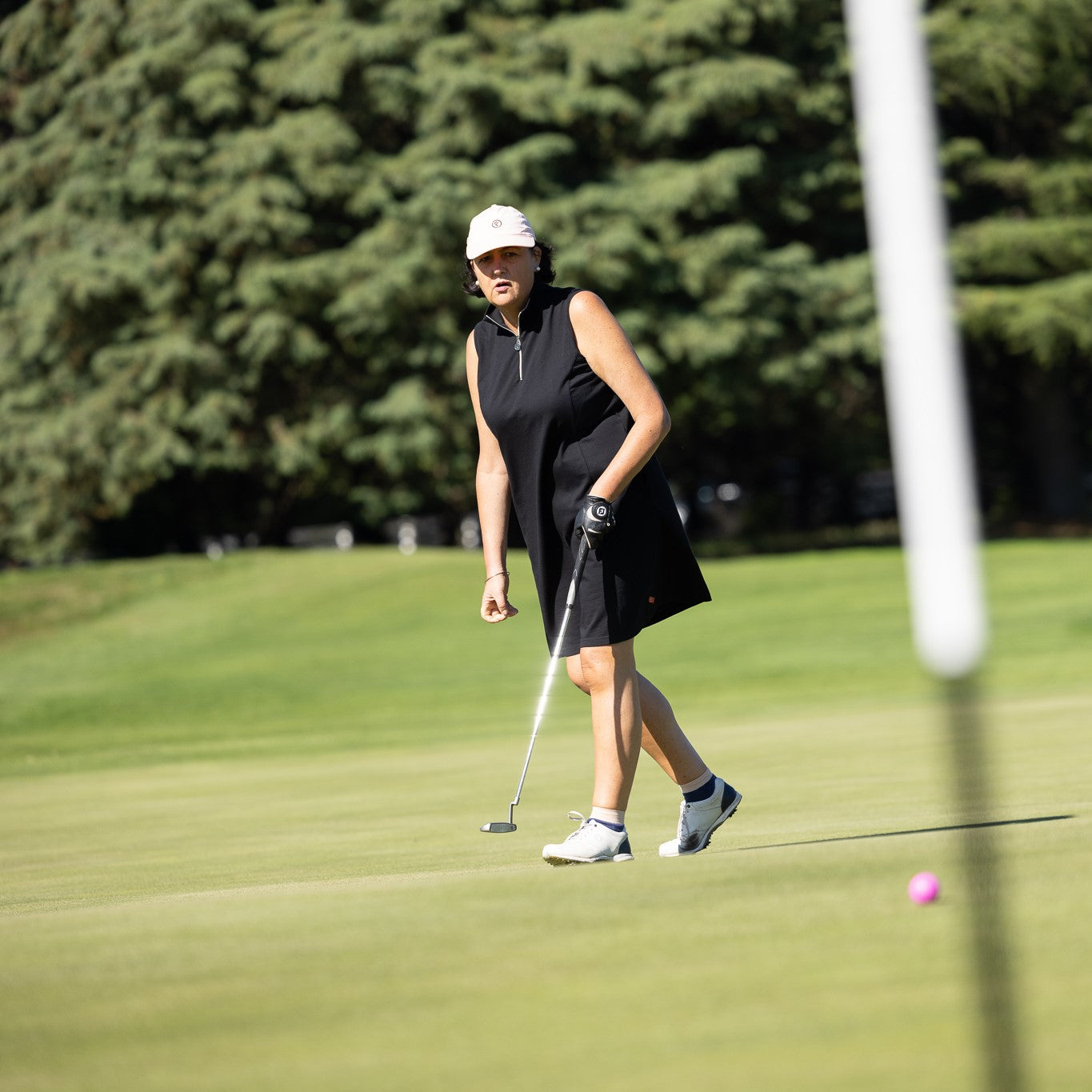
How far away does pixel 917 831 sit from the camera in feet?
18.2

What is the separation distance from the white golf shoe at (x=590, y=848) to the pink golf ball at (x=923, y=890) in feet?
4.74

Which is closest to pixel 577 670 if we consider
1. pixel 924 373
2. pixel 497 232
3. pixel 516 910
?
pixel 497 232

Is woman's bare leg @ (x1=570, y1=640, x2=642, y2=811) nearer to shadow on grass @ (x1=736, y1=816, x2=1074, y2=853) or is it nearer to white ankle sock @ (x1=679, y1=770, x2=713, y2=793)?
white ankle sock @ (x1=679, y1=770, x2=713, y2=793)

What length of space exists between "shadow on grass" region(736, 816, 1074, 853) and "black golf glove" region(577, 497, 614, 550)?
103cm

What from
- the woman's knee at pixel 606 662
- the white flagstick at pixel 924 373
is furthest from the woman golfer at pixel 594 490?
the white flagstick at pixel 924 373

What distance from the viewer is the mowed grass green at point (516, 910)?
289 centimetres

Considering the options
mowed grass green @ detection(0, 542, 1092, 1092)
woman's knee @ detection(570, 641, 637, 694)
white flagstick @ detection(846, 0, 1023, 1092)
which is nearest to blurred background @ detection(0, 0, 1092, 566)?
mowed grass green @ detection(0, 542, 1092, 1092)

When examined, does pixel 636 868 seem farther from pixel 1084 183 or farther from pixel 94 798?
pixel 1084 183

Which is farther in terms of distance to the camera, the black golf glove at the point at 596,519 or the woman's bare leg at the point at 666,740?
the woman's bare leg at the point at 666,740

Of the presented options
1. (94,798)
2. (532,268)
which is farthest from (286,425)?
(532,268)

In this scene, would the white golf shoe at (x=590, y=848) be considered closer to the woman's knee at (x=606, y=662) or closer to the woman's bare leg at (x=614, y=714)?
the woman's bare leg at (x=614, y=714)

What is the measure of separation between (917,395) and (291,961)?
1666mm

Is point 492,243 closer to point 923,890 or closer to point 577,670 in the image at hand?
point 577,670

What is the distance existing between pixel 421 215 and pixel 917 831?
2397cm
